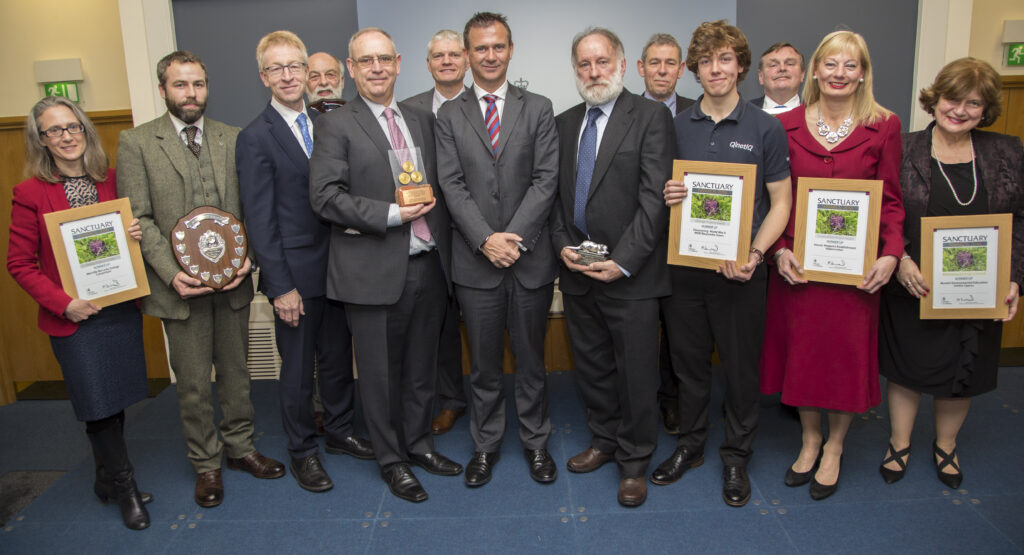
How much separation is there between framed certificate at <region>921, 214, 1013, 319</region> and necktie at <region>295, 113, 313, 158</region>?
2489 mm

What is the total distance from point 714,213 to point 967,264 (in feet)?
3.34

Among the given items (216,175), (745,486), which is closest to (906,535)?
(745,486)

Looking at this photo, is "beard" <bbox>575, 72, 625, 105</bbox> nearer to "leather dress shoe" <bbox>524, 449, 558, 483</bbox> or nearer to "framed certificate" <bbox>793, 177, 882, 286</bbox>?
"framed certificate" <bbox>793, 177, 882, 286</bbox>

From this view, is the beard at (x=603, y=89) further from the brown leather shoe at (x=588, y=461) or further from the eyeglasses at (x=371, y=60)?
the brown leather shoe at (x=588, y=461)

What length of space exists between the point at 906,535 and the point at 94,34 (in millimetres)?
5253

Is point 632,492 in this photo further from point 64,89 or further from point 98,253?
point 64,89

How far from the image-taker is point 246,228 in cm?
280

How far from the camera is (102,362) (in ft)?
8.59

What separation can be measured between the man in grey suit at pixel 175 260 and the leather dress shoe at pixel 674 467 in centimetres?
173

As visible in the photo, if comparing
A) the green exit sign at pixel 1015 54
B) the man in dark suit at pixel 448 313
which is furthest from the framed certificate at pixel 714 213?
the green exit sign at pixel 1015 54

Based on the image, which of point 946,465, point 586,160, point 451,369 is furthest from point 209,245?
point 946,465

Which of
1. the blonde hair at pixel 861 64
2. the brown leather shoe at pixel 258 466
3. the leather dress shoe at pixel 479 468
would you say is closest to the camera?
the blonde hair at pixel 861 64

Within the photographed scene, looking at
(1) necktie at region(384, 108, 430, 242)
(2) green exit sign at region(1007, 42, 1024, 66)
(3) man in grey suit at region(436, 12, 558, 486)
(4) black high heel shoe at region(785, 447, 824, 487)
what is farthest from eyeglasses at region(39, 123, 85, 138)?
(2) green exit sign at region(1007, 42, 1024, 66)

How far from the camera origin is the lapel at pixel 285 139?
2734mm
